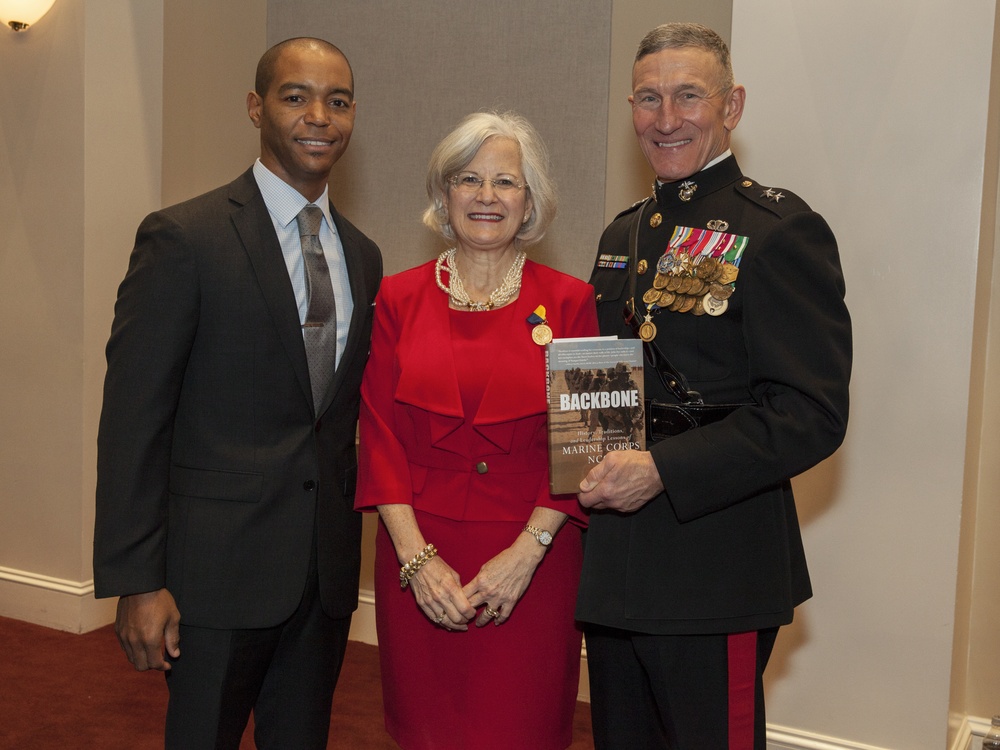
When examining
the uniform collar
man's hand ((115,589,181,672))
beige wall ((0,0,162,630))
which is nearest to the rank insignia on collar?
the uniform collar

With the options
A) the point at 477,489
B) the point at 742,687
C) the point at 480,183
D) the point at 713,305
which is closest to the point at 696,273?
the point at 713,305

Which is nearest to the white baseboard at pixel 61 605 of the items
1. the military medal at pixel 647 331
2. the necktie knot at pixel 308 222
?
the necktie knot at pixel 308 222

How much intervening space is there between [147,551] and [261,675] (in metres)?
0.42

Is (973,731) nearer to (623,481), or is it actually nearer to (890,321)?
(890,321)

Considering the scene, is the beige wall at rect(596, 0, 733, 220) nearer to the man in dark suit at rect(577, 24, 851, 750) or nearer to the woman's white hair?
the woman's white hair

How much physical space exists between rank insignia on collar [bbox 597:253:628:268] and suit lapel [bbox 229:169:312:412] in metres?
0.71

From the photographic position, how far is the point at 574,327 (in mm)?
2115

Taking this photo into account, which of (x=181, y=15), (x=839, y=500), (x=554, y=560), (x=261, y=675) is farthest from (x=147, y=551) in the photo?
(x=181, y=15)

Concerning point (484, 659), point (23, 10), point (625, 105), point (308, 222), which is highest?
point (23, 10)

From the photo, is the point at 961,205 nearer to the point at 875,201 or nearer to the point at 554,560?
the point at 875,201

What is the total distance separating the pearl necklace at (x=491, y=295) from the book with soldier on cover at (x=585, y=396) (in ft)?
1.28

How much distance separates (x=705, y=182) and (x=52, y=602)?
3.61m

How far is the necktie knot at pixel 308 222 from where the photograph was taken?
7.07 ft

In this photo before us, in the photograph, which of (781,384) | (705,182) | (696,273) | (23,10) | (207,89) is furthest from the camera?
(207,89)
